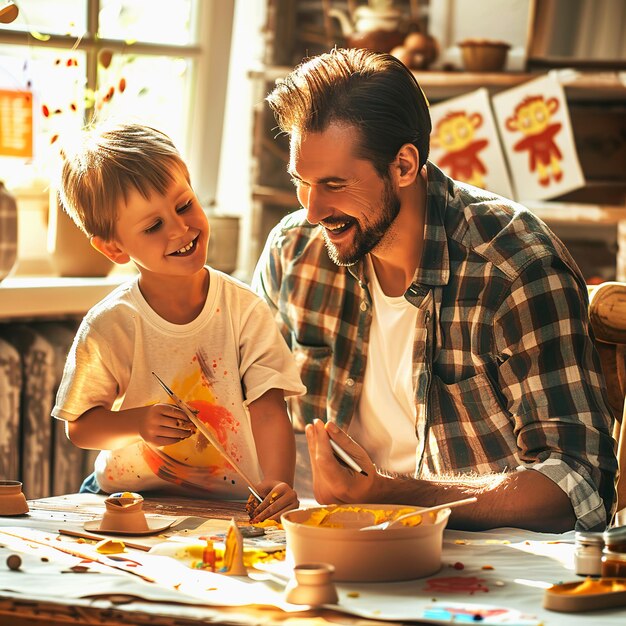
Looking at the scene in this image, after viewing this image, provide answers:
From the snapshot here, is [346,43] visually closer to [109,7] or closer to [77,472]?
[109,7]

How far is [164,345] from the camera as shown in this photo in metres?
1.91

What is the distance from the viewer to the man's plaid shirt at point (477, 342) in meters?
1.87

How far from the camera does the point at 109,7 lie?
10.6 ft

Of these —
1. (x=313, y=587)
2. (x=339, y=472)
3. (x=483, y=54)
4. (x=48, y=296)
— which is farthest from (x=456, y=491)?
(x=483, y=54)

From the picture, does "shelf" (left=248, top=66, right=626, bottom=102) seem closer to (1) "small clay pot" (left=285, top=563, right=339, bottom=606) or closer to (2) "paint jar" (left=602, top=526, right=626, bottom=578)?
(2) "paint jar" (left=602, top=526, right=626, bottom=578)

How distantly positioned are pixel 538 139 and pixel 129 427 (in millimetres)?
2127

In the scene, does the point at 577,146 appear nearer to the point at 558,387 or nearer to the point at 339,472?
the point at 558,387

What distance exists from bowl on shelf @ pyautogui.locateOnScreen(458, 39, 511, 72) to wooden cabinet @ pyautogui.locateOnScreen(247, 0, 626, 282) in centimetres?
6

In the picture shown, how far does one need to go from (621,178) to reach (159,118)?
1529 mm

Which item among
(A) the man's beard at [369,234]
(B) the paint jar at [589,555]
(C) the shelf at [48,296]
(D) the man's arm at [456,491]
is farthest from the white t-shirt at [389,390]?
(C) the shelf at [48,296]

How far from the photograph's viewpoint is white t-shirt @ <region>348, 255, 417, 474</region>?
2.17m

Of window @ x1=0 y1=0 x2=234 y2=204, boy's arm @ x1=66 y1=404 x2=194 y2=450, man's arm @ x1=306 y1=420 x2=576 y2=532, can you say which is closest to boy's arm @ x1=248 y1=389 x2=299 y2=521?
boy's arm @ x1=66 y1=404 x2=194 y2=450

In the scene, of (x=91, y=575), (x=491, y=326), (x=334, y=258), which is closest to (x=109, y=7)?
(x=334, y=258)

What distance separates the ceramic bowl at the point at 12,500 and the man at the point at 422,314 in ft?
1.80
